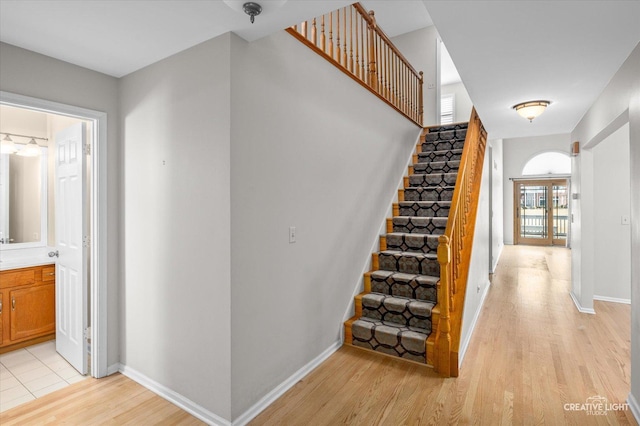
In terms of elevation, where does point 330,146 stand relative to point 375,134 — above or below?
below

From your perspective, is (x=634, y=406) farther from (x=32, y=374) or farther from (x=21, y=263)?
(x=21, y=263)

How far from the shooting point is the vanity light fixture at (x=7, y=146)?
343 centimetres

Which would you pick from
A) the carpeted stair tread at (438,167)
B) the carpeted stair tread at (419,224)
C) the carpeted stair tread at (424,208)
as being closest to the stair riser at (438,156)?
the carpeted stair tread at (438,167)

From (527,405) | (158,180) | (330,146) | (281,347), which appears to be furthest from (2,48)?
A: (527,405)

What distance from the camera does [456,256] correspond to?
3176 millimetres

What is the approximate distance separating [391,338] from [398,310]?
12.4 inches

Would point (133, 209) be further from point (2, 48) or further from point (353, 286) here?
point (353, 286)

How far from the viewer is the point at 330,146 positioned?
3.06 meters

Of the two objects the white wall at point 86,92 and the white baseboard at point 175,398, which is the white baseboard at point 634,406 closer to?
the white baseboard at point 175,398

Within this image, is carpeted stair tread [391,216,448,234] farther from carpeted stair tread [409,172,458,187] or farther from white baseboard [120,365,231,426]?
white baseboard [120,365,231,426]

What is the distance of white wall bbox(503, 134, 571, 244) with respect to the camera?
1011 cm

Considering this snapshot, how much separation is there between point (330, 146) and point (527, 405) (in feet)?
7.92

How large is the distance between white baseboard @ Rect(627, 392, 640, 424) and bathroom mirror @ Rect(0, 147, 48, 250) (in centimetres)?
526

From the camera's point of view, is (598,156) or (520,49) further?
(598,156)
